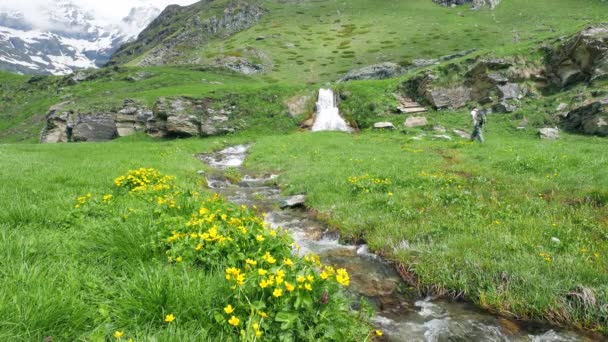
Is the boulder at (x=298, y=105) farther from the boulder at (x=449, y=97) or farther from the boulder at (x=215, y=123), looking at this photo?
the boulder at (x=449, y=97)

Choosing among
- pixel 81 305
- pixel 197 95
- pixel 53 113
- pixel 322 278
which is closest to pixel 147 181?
pixel 81 305

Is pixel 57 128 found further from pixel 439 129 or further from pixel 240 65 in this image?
pixel 439 129

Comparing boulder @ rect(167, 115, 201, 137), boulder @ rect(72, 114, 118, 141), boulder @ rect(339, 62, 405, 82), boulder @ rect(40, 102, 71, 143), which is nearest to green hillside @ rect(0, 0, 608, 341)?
boulder @ rect(167, 115, 201, 137)

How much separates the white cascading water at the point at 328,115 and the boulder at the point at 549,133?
55.5 ft

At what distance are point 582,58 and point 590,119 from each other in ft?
34.5

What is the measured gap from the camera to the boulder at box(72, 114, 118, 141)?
39.1m

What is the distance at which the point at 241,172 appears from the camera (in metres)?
20.0

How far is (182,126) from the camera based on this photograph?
119 feet

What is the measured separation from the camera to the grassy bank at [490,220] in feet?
18.7

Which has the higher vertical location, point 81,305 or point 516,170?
point 81,305

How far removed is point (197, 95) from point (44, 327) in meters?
39.7

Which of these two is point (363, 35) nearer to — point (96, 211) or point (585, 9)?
point (585, 9)

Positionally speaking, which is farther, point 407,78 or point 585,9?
point 585,9

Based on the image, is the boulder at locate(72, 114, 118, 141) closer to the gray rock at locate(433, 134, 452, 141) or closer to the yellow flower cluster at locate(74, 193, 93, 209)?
the gray rock at locate(433, 134, 452, 141)
